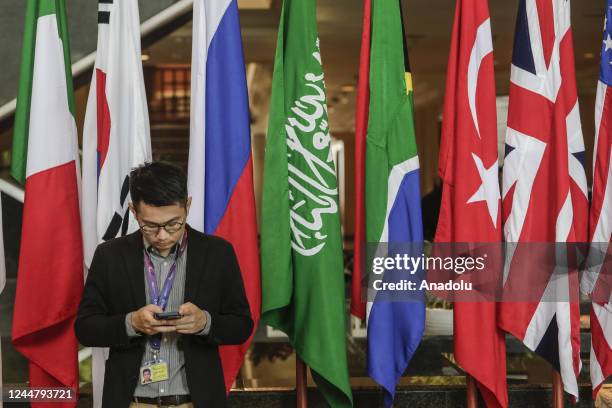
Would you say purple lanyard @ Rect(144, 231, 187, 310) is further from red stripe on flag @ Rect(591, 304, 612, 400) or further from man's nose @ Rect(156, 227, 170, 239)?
red stripe on flag @ Rect(591, 304, 612, 400)

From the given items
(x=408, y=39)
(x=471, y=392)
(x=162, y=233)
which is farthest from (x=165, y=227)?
(x=408, y=39)

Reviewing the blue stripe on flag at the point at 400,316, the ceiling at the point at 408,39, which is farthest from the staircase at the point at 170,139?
the blue stripe on flag at the point at 400,316

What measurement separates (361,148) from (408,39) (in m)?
5.90

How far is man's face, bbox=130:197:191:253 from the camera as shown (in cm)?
195

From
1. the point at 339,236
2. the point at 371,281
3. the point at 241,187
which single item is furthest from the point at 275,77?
the point at 371,281

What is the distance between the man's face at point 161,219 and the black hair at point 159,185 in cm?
1

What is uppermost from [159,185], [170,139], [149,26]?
[170,139]

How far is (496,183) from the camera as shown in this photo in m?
2.82

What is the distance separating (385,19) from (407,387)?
4.35 ft

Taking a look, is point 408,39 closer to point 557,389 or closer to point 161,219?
point 557,389

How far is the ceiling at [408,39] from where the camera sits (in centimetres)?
684

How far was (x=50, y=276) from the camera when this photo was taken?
2.75 metres

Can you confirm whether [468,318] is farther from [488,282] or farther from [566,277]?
[566,277]

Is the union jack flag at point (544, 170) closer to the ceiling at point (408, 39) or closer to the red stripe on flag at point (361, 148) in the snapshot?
the red stripe on flag at point (361, 148)
